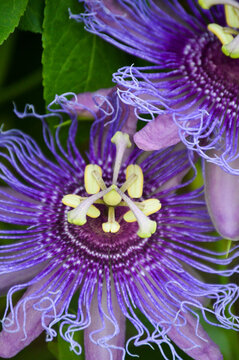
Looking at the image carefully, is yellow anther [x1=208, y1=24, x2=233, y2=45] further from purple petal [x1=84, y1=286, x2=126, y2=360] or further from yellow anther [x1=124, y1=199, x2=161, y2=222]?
purple petal [x1=84, y1=286, x2=126, y2=360]

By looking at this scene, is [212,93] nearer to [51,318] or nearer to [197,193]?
[197,193]

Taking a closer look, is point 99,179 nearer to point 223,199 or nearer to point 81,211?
point 81,211

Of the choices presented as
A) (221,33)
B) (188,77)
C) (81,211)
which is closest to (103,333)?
(81,211)

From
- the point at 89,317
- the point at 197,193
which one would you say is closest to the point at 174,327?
the point at 89,317

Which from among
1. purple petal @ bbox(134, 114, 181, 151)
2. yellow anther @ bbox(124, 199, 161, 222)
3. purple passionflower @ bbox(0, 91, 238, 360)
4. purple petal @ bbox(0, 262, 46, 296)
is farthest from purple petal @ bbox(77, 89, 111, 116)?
purple petal @ bbox(0, 262, 46, 296)

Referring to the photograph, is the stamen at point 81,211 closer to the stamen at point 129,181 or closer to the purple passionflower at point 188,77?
the stamen at point 129,181
